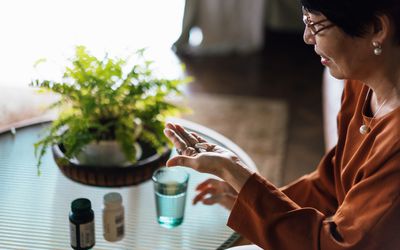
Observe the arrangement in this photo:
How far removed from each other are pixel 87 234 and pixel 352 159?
59cm

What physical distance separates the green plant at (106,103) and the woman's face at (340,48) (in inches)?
19.2

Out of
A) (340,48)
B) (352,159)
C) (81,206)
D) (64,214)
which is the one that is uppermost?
(340,48)

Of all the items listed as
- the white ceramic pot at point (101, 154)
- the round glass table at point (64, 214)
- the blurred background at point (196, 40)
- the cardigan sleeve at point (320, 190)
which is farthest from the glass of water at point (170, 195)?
the blurred background at point (196, 40)

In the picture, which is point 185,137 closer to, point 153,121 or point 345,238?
point 153,121

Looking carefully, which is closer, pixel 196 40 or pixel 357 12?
pixel 357 12

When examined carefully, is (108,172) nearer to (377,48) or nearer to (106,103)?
(106,103)

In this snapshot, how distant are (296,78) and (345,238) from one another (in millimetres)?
2324

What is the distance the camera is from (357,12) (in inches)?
42.3

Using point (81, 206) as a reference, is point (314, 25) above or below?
above

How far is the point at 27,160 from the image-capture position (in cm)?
170

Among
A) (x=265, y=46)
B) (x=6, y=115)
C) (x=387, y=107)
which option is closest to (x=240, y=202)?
(x=387, y=107)

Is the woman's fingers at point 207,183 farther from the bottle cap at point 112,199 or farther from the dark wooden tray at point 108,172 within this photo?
the bottle cap at point 112,199

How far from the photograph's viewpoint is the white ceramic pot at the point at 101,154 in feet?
5.06

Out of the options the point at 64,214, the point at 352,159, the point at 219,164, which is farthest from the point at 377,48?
the point at 64,214
